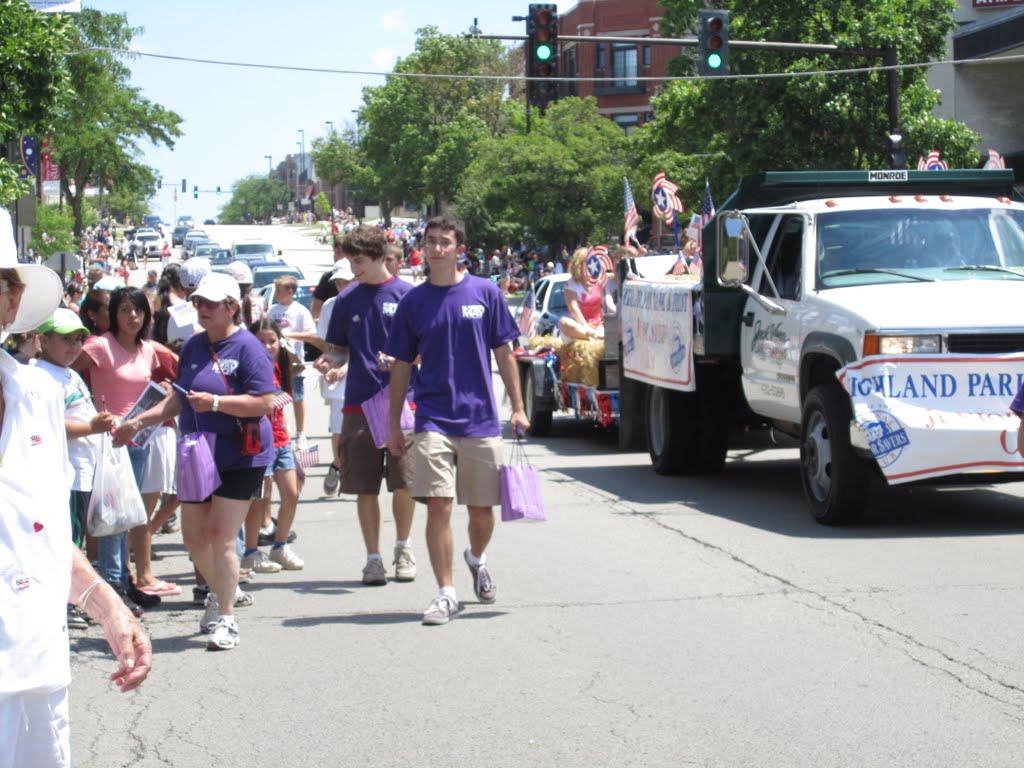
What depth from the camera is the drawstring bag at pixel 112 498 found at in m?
8.08

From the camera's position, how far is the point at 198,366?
301 inches

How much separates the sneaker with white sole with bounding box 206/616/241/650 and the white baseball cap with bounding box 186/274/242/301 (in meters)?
1.56

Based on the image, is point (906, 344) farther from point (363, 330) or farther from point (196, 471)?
point (196, 471)

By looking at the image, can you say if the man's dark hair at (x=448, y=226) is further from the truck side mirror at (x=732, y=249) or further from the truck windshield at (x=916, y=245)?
the truck windshield at (x=916, y=245)

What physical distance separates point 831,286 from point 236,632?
5390 mm

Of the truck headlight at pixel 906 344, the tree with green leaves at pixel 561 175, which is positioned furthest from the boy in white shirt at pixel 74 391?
the tree with green leaves at pixel 561 175

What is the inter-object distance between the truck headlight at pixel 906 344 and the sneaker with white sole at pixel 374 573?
348cm

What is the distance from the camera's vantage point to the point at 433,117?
7812 cm

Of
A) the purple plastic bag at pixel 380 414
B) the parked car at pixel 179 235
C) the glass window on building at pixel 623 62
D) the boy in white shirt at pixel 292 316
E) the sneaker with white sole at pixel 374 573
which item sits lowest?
the parked car at pixel 179 235

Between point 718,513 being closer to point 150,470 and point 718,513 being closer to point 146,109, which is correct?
point 150,470

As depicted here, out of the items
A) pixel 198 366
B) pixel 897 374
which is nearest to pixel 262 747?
pixel 198 366

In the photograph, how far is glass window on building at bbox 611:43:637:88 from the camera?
75.1 metres

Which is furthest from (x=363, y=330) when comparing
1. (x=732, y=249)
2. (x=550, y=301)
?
(x=550, y=301)

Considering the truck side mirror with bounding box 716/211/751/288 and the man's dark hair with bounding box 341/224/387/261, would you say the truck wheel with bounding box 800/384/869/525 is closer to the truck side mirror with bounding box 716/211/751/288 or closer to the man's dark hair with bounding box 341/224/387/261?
the truck side mirror with bounding box 716/211/751/288
